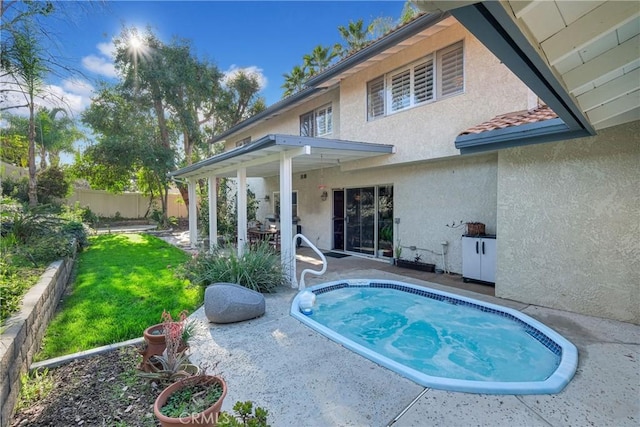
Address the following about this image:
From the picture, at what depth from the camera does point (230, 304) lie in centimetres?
562

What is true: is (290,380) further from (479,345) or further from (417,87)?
(417,87)

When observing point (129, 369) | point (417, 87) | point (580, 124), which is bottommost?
point (129, 369)

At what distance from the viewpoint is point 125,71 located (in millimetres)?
21812

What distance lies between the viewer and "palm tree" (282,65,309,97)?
29375mm

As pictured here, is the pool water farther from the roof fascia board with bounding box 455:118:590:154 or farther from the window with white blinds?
the window with white blinds

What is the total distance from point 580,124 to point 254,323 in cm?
627

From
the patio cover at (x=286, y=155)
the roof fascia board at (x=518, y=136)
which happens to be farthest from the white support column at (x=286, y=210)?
the roof fascia board at (x=518, y=136)

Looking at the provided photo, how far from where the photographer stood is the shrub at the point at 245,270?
24.1ft

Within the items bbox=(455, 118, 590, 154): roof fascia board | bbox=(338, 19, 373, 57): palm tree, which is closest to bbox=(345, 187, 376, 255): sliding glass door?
bbox=(455, 118, 590, 154): roof fascia board

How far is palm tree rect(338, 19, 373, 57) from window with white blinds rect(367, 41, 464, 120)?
61.5 feet

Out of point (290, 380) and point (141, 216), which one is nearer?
point (290, 380)

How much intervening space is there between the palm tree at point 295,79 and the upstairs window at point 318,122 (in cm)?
1636

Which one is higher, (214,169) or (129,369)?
(214,169)

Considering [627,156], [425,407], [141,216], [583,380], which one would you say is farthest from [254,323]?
[141,216]
